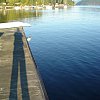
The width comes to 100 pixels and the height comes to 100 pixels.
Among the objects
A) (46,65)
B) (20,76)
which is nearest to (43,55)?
(46,65)

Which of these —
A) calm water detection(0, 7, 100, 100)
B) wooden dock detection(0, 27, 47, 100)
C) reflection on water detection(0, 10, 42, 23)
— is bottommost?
calm water detection(0, 7, 100, 100)

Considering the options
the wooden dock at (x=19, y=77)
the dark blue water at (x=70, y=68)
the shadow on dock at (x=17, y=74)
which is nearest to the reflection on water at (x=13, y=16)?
the dark blue water at (x=70, y=68)

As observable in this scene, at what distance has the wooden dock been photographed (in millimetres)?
22294

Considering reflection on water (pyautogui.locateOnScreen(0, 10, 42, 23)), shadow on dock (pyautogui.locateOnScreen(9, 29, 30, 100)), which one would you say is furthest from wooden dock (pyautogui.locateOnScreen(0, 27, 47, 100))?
reflection on water (pyautogui.locateOnScreen(0, 10, 42, 23))

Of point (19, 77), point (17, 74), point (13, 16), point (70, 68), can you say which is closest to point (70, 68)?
point (70, 68)

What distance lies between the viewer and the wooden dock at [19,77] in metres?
22.3

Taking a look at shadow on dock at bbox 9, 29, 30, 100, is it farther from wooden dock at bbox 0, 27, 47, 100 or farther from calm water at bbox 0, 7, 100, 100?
calm water at bbox 0, 7, 100, 100

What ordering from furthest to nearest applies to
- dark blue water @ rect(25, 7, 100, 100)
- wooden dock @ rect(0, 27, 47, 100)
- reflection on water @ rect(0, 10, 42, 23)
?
reflection on water @ rect(0, 10, 42, 23) < dark blue water @ rect(25, 7, 100, 100) < wooden dock @ rect(0, 27, 47, 100)

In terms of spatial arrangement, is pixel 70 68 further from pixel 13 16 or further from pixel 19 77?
pixel 13 16

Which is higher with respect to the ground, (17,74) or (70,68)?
(17,74)

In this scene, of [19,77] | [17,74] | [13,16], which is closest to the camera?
[19,77]

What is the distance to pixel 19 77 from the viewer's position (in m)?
26.7

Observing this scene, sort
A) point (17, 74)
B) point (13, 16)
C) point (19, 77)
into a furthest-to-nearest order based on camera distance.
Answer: point (13, 16) < point (17, 74) < point (19, 77)

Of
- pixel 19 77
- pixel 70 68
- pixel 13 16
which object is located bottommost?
pixel 70 68
